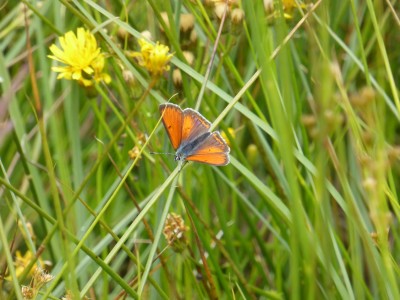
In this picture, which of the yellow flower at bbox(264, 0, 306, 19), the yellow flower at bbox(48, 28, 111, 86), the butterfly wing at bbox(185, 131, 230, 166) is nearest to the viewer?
the butterfly wing at bbox(185, 131, 230, 166)

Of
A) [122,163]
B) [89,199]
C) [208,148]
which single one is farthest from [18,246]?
[208,148]

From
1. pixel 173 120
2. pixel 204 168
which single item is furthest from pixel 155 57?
pixel 204 168

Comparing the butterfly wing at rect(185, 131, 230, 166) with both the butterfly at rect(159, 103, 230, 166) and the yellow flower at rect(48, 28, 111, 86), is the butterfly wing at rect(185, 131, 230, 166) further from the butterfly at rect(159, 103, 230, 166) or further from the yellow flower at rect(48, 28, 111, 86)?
the yellow flower at rect(48, 28, 111, 86)

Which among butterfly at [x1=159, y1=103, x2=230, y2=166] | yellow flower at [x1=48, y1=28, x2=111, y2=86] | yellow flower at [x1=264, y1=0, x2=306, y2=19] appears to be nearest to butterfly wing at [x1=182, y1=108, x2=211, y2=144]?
butterfly at [x1=159, y1=103, x2=230, y2=166]

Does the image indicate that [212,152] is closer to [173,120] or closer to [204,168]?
[173,120]

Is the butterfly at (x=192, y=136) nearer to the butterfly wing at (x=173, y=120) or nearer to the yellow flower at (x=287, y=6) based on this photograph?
the butterfly wing at (x=173, y=120)

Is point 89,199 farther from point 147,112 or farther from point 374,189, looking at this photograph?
point 374,189
